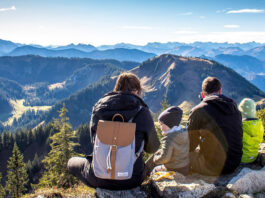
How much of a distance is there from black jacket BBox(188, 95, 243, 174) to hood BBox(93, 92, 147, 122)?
2.81m

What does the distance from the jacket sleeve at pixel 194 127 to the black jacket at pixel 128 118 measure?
1.97 m

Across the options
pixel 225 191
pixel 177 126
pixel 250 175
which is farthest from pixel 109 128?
pixel 250 175

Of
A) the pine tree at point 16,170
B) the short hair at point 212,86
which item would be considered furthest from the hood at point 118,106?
the pine tree at point 16,170

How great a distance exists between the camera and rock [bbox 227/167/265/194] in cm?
773

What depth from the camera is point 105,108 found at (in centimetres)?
630

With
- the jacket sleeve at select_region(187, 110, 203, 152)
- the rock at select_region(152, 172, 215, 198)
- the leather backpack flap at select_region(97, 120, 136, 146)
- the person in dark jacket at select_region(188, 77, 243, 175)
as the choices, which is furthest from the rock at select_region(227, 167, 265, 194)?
the leather backpack flap at select_region(97, 120, 136, 146)

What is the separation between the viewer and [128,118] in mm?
6242

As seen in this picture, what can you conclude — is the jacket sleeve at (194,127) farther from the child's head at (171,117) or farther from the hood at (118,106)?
the hood at (118,106)

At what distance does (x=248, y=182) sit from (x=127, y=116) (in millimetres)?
5324

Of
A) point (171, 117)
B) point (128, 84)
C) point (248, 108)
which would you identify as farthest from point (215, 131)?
point (128, 84)

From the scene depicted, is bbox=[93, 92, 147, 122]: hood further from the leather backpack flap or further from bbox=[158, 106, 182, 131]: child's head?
bbox=[158, 106, 182, 131]: child's head

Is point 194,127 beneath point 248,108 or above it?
beneath

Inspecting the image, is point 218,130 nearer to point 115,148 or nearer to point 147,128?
point 147,128

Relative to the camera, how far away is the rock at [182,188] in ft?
23.3
